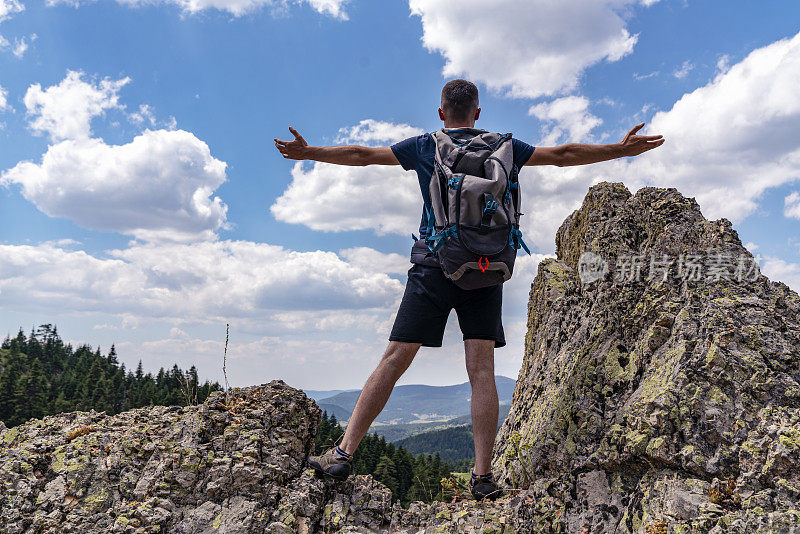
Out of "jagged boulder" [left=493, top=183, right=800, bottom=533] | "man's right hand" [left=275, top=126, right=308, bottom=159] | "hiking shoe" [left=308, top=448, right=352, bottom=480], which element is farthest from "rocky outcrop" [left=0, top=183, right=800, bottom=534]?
"man's right hand" [left=275, top=126, right=308, bottom=159]

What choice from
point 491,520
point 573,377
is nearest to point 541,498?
point 491,520

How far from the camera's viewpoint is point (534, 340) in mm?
9672

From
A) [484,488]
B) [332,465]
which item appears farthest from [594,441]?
[332,465]

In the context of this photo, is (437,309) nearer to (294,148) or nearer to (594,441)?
(594,441)

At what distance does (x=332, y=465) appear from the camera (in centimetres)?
591

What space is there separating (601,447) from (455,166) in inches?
147

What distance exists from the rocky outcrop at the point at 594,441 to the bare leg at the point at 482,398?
445 mm

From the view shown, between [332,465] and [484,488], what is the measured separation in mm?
1963

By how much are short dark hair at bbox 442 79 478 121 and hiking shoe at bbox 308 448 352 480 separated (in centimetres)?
483

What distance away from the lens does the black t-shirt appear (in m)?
Answer: 6.03

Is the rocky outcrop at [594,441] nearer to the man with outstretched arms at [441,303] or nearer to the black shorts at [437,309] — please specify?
the man with outstretched arms at [441,303]

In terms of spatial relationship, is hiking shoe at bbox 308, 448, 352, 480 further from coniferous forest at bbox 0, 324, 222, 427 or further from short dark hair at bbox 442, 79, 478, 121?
coniferous forest at bbox 0, 324, 222, 427

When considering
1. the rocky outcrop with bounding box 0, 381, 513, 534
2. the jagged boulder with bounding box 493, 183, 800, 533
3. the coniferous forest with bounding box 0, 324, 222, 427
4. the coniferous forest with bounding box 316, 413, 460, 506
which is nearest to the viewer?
the jagged boulder with bounding box 493, 183, 800, 533

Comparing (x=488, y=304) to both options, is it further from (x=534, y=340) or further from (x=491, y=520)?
(x=534, y=340)
